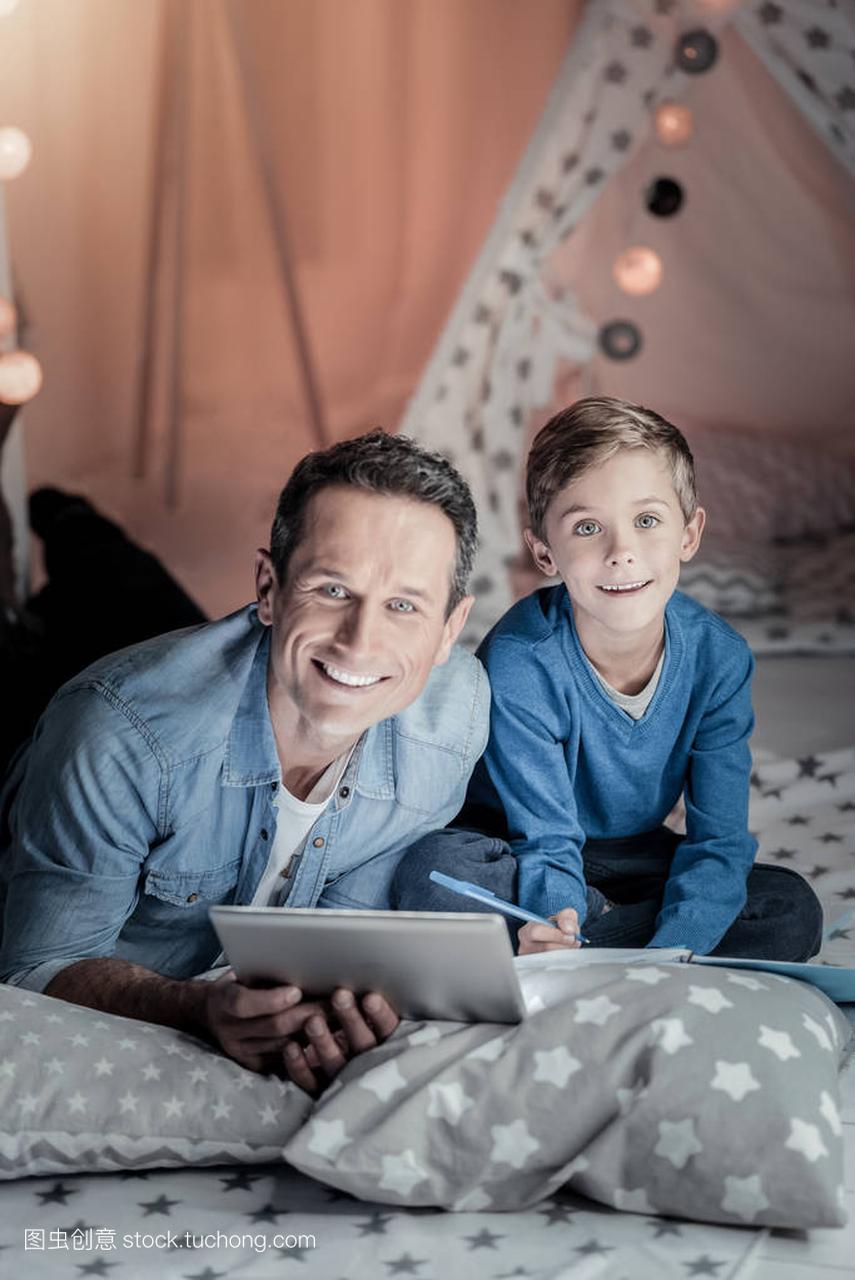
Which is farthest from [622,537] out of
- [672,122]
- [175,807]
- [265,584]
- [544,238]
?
[672,122]

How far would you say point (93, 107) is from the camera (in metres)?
3.99

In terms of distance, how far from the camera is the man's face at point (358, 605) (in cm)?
159

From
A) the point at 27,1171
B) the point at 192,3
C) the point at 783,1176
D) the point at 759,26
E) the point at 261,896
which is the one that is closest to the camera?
the point at 783,1176

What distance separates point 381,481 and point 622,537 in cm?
31

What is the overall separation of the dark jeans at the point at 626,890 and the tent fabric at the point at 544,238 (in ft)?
4.79

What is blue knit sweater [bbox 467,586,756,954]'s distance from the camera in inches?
72.4

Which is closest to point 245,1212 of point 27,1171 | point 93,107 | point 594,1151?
point 27,1171

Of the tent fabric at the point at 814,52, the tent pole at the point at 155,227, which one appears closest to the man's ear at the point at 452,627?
the tent fabric at the point at 814,52

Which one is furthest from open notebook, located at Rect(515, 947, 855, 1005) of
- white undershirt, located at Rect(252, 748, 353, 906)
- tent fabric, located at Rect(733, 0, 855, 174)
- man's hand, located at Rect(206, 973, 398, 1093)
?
tent fabric, located at Rect(733, 0, 855, 174)

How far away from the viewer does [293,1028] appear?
149 cm

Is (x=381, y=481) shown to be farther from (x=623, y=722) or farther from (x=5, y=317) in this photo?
(x=5, y=317)

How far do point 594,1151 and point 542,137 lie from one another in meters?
2.52

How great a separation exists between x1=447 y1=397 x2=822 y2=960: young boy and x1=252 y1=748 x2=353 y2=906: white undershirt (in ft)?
0.61

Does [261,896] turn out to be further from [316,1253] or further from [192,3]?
[192,3]
